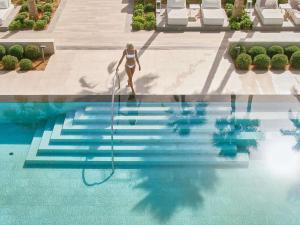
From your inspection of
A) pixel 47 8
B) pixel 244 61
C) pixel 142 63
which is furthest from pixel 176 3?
pixel 47 8

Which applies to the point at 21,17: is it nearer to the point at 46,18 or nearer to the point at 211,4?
the point at 46,18

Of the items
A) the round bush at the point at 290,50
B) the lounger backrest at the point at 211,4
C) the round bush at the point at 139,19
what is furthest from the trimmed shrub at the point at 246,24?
the round bush at the point at 139,19

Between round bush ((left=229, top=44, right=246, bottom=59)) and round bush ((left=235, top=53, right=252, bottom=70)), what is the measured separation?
38 centimetres

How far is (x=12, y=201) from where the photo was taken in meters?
11.9

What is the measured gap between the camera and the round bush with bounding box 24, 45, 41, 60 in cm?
1705

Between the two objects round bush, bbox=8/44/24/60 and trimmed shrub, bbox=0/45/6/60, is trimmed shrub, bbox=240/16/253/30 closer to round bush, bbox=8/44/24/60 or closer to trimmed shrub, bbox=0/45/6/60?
round bush, bbox=8/44/24/60

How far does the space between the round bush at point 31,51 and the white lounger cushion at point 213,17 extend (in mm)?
7662

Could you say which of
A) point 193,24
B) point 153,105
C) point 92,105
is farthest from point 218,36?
point 92,105

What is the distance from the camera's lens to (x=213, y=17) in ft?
63.5

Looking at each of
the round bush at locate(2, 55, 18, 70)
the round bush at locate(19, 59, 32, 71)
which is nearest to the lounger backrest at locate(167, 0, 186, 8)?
the round bush at locate(19, 59, 32, 71)

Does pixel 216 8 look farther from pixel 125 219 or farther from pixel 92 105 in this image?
pixel 125 219

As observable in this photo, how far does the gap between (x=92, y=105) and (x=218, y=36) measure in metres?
7.33

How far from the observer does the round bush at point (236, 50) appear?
16913 mm

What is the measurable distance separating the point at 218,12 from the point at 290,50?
14.5 feet
